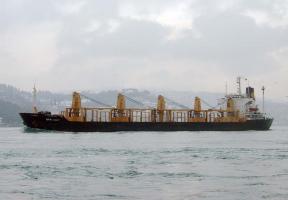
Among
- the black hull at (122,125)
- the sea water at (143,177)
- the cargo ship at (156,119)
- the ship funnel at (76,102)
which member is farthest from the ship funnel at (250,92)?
the sea water at (143,177)

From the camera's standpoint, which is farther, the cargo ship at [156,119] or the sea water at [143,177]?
the cargo ship at [156,119]

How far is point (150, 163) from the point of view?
38.5m

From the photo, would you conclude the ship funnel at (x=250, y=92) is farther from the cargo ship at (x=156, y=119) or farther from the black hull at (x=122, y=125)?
the black hull at (x=122, y=125)

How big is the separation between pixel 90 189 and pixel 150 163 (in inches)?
498

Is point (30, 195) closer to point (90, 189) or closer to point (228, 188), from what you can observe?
point (90, 189)

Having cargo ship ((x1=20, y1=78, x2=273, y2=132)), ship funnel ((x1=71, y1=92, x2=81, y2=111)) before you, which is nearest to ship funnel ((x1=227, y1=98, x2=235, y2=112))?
cargo ship ((x1=20, y1=78, x2=273, y2=132))

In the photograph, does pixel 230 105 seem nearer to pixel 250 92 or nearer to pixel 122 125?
pixel 250 92

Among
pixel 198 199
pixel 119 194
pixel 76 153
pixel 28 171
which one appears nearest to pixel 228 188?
pixel 198 199

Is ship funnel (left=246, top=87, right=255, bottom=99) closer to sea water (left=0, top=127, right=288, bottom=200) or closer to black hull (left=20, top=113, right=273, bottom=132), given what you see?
black hull (left=20, top=113, right=273, bottom=132)

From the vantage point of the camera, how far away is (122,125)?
105375 mm

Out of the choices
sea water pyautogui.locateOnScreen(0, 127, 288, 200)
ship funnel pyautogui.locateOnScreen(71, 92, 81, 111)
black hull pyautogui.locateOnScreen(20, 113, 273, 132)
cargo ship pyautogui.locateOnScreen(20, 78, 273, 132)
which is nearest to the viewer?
sea water pyautogui.locateOnScreen(0, 127, 288, 200)

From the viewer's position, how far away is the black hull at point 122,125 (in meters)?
97.8

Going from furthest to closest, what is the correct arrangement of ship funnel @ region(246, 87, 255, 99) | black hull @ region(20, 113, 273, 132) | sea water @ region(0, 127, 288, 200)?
ship funnel @ region(246, 87, 255, 99)
black hull @ region(20, 113, 273, 132)
sea water @ region(0, 127, 288, 200)

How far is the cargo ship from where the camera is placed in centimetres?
9862
